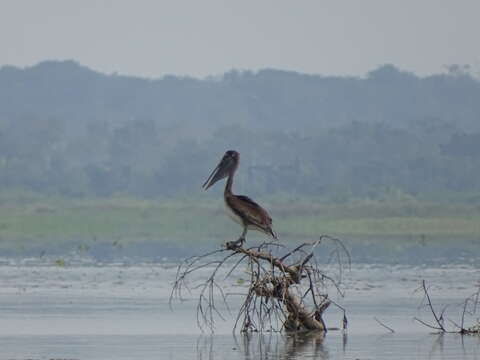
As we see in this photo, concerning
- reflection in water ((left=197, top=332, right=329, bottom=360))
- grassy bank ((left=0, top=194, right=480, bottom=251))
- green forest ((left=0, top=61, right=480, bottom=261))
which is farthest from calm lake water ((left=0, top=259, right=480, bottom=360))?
grassy bank ((left=0, top=194, right=480, bottom=251))

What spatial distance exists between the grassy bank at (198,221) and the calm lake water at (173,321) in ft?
58.3

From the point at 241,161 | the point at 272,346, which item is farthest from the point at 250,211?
the point at 241,161

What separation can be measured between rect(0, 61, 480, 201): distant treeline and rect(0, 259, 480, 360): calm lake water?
32668 mm

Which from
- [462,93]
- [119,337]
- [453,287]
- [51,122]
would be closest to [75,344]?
[119,337]

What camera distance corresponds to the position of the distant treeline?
69.2 metres

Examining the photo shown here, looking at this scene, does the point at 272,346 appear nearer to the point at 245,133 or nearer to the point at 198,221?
the point at 198,221

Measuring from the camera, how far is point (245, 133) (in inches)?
3342

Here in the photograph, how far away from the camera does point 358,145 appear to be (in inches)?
3140

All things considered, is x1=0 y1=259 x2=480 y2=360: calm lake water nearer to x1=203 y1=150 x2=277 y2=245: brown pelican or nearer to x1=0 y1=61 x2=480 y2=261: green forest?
x1=203 y1=150 x2=277 y2=245: brown pelican

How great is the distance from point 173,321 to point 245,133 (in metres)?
66.0

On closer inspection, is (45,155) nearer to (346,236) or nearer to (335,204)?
(335,204)

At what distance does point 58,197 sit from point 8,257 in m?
26.5

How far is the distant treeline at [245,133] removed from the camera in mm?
69250

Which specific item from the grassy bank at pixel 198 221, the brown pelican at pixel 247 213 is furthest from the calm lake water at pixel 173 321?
the grassy bank at pixel 198 221
